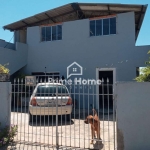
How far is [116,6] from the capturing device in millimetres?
11508

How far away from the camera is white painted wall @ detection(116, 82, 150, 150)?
4414 millimetres

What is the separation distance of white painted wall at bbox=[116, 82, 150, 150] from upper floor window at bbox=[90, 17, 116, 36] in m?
7.83

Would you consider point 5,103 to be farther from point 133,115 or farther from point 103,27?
point 103,27

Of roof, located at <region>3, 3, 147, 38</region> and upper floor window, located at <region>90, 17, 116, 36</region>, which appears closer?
roof, located at <region>3, 3, 147, 38</region>

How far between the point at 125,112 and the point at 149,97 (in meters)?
0.65

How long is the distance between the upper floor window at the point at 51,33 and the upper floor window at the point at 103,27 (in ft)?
7.76

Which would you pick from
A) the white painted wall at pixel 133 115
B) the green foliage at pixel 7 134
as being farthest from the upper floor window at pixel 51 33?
the white painted wall at pixel 133 115

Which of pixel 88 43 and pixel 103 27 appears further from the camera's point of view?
pixel 88 43

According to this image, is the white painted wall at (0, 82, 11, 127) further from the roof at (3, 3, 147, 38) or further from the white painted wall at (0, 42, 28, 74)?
the roof at (3, 3, 147, 38)

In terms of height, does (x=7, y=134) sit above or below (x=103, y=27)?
below

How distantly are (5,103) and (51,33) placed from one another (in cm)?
872

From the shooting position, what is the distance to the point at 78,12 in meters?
13.4

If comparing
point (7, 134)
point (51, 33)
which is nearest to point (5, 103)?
point (7, 134)

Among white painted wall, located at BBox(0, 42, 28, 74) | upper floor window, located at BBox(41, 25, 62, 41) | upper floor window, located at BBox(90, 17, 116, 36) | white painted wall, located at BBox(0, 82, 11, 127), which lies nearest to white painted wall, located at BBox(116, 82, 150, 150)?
white painted wall, located at BBox(0, 82, 11, 127)
